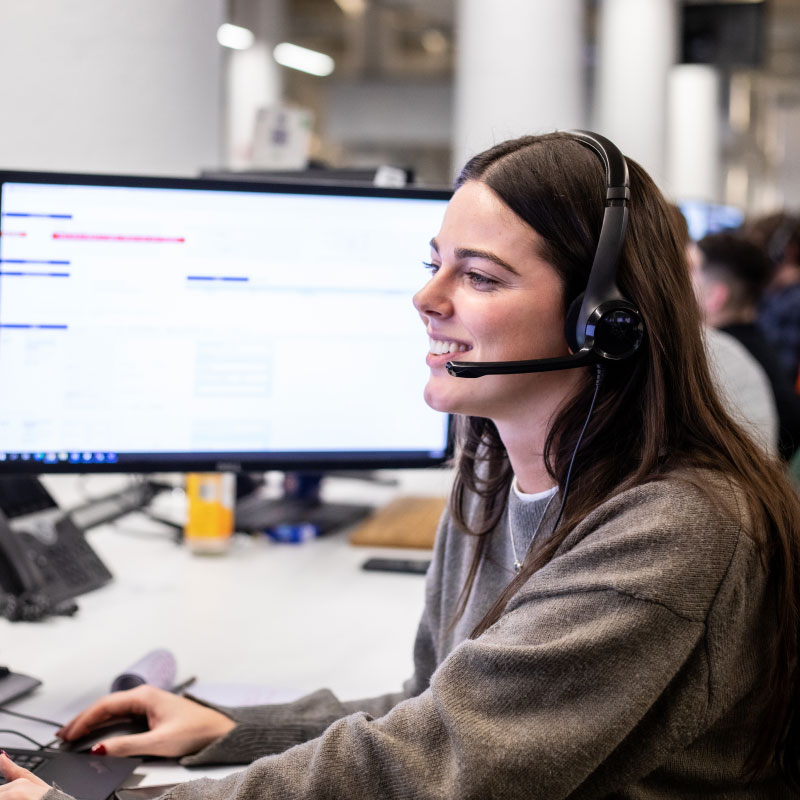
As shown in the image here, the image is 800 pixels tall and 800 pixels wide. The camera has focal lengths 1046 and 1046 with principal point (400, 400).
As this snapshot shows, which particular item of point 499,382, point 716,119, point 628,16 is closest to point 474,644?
point 499,382

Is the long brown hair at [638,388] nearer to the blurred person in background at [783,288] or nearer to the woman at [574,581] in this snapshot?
the woman at [574,581]

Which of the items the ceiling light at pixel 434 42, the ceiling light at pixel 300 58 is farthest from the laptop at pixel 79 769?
the ceiling light at pixel 434 42

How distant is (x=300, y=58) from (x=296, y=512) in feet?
27.0

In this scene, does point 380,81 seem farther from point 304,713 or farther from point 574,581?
point 574,581

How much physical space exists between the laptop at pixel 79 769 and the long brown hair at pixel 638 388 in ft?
1.10

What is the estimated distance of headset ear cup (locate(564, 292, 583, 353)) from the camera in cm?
87

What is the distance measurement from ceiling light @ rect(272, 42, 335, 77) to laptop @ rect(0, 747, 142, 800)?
26.5 feet

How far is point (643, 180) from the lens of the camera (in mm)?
903

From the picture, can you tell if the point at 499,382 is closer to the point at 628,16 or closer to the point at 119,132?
the point at 119,132

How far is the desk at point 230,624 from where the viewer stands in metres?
1.15

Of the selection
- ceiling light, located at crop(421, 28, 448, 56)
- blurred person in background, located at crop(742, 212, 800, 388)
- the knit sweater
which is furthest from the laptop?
ceiling light, located at crop(421, 28, 448, 56)

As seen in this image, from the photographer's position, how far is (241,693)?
3.68ft

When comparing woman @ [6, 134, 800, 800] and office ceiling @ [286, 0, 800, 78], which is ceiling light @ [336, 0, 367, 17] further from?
woman @ [6, 134, 800, 800]

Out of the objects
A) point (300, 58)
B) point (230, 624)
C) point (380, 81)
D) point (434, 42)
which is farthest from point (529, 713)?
point (380, 81)
